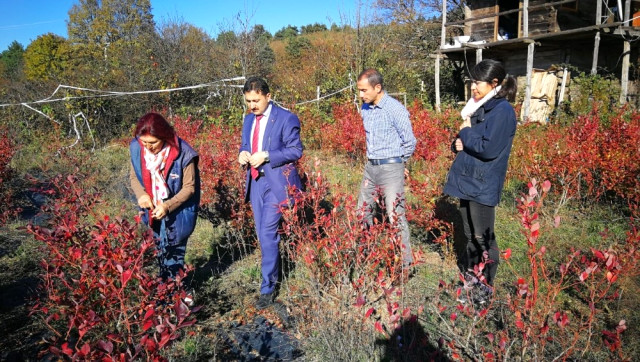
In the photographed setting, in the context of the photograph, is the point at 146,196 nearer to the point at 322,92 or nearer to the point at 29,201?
the point at 29,201

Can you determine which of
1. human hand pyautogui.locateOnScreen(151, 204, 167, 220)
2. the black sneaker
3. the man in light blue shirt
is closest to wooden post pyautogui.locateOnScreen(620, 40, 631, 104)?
the man in light blue shirt

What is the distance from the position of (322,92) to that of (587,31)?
8.06 meters

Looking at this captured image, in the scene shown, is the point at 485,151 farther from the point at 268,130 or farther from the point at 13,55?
the point at 13,55

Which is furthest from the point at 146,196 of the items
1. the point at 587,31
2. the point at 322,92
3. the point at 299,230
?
the point at 587,31

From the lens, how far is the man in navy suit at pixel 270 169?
10.0ft

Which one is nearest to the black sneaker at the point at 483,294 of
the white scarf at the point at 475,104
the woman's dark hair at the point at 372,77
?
the white scarf at the point at 475,104

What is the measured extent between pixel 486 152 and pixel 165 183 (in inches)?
85.2

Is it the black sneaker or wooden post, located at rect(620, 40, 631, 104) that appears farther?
wooden post, located at rect(620, 40, 631, 104)

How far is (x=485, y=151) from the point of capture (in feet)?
8.60

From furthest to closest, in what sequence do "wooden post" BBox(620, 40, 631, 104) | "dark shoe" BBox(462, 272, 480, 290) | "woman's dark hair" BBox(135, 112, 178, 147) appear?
"wooden post" BBox(620, 40, 631, 104) → "woman's dark hair" BBox(135, 112, 178, 147) → "dark shoe" BBox(462, 272, 480, 290)

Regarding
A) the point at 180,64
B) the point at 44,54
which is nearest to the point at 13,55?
the point at 44,54

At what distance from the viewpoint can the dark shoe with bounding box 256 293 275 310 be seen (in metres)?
3.14

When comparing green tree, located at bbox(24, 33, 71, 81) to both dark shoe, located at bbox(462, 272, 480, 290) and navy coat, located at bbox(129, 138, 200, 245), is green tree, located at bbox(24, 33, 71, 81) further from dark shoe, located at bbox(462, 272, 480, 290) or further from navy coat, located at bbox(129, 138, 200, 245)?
dark shoe, located at bbox(462, 272, 480, 290)

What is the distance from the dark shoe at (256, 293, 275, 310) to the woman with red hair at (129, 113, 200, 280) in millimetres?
685
